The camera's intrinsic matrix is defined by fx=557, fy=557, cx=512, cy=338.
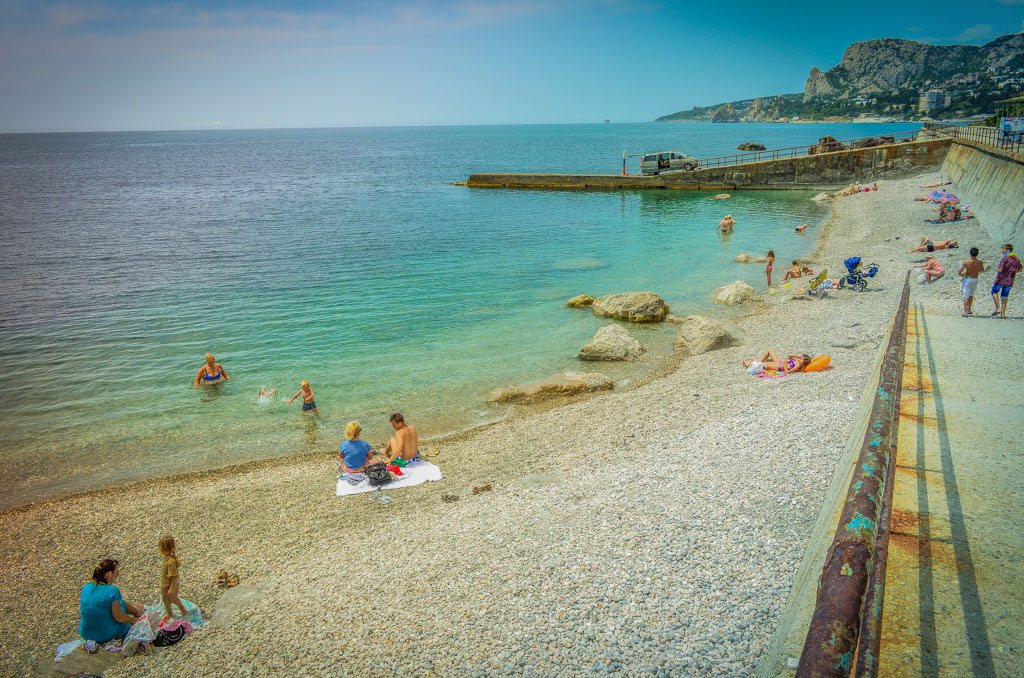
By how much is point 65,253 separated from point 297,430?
106 feet

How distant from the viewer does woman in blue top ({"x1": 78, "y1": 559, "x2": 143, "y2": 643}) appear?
698cm

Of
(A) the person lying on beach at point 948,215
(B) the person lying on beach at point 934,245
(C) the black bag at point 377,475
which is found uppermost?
(A) the person lying on beach at point 948,215

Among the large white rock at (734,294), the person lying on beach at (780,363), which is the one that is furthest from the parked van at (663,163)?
the person lying on beach at (780,363)

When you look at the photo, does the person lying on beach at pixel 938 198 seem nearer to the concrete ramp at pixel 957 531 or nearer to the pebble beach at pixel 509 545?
the pebble beach at pixel 509 545

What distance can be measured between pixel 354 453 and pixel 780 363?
10.7 meters

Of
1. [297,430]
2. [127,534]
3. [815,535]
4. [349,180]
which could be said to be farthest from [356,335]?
[349,180]

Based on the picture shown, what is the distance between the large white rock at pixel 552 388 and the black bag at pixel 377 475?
15.3 feet

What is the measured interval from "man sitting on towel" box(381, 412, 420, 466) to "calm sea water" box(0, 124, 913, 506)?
239cm

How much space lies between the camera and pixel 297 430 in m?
13.9

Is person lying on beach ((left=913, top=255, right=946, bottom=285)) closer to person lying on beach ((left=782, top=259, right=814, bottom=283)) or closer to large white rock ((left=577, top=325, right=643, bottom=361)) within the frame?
person lying on beach ((left=782, top=259, right=814, bottom=283))

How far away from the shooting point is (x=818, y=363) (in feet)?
44.6

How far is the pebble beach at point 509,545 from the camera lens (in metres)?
5.79

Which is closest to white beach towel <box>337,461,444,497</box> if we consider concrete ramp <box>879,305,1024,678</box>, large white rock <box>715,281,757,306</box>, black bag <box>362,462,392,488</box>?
black bag <box>362,462,392,488</box>

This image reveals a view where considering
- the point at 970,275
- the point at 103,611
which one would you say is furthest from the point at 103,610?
the point at 970,275
